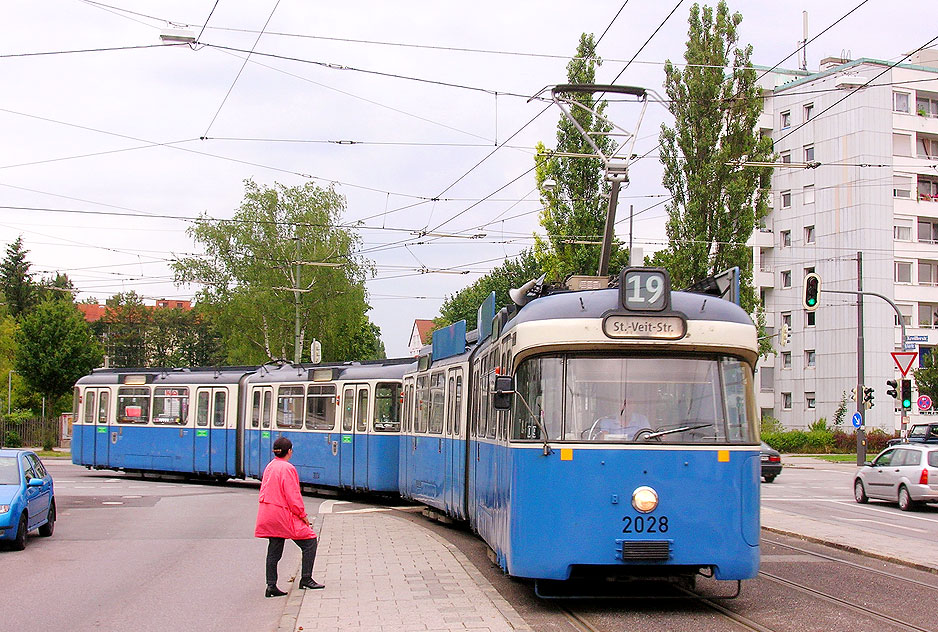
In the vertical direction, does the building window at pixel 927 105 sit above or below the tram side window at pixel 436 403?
above

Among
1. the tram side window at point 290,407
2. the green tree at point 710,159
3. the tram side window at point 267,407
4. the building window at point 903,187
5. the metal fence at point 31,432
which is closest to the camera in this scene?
the tram side window at point 290,407

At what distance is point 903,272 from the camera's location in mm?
60188

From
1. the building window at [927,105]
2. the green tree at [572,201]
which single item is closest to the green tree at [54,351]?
the green tree at [572,201]

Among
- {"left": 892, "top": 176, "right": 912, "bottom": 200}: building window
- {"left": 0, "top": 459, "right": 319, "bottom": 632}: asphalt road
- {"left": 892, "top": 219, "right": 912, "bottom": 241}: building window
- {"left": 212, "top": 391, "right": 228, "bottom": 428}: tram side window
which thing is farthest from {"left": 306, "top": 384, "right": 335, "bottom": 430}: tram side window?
{"left": 892, "top": 176, "right": 912, "bottom": 200}: building window

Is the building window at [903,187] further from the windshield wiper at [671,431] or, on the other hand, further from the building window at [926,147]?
the windshield wiper at [671,431]

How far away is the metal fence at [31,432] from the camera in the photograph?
48.9m

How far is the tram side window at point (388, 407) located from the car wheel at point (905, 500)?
35.3 ft

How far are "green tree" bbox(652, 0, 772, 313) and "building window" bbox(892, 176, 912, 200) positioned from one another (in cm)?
2515

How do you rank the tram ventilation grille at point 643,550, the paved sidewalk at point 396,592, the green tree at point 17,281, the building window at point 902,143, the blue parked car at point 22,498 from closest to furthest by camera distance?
the paved sidewalk at point 396,592 < the tram ventilation grille at point 643,550 < the blue parked car at point 22,498 < the building window at point 902,143 < the green tree at point 17,281

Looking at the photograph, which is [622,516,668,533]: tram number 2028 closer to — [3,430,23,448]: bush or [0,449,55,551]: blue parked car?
[0,449,55,551]: blue parked car

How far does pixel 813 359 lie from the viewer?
61.8m

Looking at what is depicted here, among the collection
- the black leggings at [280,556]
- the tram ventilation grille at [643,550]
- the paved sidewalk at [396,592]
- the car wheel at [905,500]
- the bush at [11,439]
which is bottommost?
the bush at [11,439]

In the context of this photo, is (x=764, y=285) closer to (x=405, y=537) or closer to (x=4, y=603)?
(x=405, y=537)

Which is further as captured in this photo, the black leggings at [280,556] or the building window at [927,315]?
the building window at [927,315]
